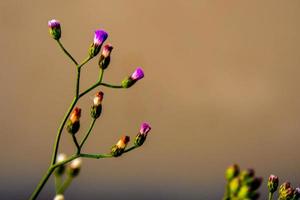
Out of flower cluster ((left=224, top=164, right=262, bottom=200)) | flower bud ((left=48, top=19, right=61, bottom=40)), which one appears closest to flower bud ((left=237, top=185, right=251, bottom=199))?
flower cluster ((left=224, top=164, right=262, bottom=200))

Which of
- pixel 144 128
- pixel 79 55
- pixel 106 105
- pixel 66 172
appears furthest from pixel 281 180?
pixel 66 172

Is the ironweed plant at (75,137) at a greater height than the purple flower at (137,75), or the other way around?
the purple flower at (137,75)

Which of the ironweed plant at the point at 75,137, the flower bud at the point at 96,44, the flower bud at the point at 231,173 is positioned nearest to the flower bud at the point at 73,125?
the ironweed plant at the point at 75,137

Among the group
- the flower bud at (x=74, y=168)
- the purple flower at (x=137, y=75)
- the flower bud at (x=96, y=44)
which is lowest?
the flower bud at (x=74, y=168)

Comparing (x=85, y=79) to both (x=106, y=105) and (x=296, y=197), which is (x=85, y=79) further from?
(x=296, y=197)

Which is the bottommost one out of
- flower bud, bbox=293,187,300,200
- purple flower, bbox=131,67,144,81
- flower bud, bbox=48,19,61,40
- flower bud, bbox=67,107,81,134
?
flower bud, bbox=293,187,300,200

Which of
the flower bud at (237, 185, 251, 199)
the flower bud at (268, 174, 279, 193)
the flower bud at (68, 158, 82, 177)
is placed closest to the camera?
the flower bud at (237, 185, 251, 199)

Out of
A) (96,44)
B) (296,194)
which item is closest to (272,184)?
(296,194)

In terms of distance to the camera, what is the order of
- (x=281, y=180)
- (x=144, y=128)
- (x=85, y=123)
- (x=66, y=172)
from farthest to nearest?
(x=281, y=180) → (x=85, y=123) → (x=144, y=128) → (x=66, y=172)

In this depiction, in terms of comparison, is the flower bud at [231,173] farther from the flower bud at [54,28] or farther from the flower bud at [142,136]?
the flower bud at [54,28]

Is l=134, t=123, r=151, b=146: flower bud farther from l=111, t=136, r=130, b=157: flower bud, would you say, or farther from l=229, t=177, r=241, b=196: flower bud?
l=229, t=177, r=241, b=196: flower bud

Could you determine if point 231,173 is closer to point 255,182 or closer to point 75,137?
point 255,182
